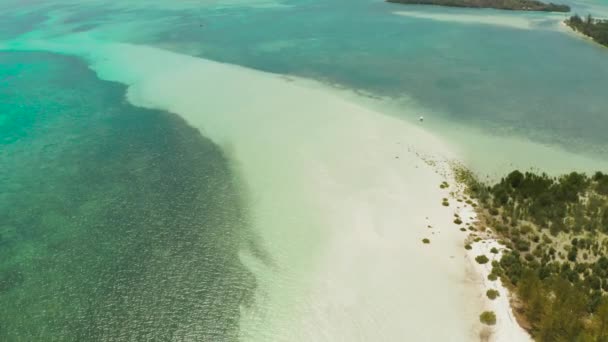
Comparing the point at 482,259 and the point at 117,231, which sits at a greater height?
the point at 482,259

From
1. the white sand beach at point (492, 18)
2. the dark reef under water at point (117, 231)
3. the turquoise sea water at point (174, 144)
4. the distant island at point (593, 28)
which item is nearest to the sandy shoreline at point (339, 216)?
the turquoise sea water at point (174, 144)

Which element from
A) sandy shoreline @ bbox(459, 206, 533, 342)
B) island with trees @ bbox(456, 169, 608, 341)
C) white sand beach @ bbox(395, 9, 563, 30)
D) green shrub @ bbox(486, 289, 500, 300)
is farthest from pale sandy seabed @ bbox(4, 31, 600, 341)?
white sand beach @ bbox(395, 9, 563, 30)

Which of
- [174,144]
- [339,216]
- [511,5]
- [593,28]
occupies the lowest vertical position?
[339,216]

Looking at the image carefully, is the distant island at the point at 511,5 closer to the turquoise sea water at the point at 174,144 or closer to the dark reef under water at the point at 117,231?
the turquoise sea water at the point at 174,144

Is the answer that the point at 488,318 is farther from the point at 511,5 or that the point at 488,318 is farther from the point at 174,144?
the point at 511,5

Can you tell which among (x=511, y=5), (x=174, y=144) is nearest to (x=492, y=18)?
(x=511, y=5)

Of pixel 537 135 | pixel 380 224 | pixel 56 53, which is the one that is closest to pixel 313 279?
pixel 380 224

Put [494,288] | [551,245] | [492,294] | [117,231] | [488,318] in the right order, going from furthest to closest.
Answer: [117,231], [551,245], [494,288], [492,294], [488,318]
